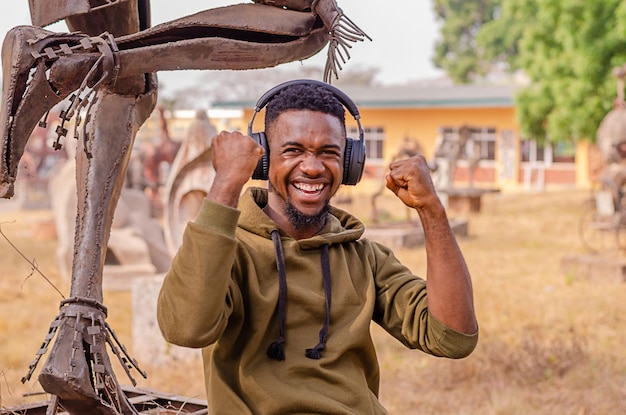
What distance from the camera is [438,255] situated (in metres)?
2.21

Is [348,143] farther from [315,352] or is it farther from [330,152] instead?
[315,352]

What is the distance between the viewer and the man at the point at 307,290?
213 centimetres

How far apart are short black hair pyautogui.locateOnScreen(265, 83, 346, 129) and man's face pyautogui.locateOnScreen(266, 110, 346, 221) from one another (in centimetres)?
1

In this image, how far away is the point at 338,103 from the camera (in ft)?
7.61

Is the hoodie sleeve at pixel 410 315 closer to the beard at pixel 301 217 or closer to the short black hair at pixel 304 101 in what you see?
the beard at pixel 301 217

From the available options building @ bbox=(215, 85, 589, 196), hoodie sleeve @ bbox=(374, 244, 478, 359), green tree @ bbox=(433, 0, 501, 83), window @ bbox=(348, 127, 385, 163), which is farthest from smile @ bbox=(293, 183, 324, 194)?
green tree @ bbox=(433, 0, 501, 83)

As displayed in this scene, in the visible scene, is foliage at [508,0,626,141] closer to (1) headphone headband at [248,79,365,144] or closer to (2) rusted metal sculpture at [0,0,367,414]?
(2) rusted metal sculpture at [0,0,367,414]

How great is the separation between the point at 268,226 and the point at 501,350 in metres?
3.80

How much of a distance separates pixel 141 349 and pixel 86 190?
10.9 ft

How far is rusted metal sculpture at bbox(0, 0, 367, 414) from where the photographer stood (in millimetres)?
2373

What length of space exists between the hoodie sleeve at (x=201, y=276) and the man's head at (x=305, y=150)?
0.32m

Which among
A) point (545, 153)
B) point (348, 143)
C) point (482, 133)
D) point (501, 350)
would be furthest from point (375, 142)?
point (348, 143)

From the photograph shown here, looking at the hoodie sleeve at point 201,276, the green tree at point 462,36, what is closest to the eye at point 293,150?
the hoodie sleeve at point 201,276

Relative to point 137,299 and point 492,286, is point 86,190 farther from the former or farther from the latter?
point 492,286
